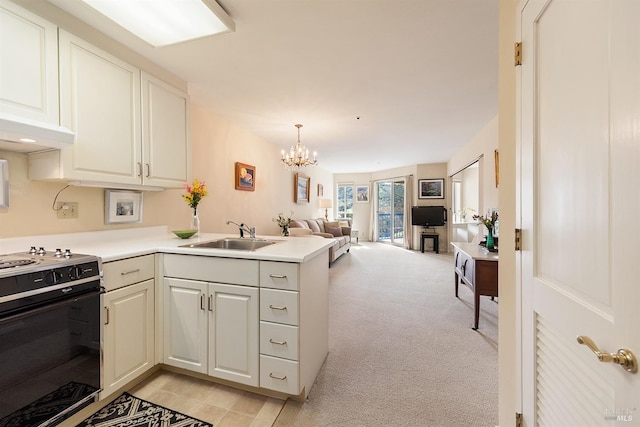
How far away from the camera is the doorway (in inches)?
332

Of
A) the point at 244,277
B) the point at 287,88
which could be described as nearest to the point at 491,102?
the point at 287,88

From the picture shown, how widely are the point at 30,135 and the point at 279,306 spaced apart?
1.56m

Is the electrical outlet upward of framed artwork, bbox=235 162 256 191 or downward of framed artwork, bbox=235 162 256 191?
downward

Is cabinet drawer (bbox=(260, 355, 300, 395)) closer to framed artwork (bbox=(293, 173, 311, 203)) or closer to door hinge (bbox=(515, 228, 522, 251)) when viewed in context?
door hinge (bbox=(515, 228, 522, 251))

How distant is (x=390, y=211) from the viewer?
28.5 feet

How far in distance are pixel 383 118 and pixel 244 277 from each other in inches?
115

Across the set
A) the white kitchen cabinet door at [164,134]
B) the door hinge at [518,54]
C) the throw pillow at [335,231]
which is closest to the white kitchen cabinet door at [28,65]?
the white kitchen cabinet door at [164,134]

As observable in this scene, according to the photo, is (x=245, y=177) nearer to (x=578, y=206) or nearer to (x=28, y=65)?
(x=28, y=65)

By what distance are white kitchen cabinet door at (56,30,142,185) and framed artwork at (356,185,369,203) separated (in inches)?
310

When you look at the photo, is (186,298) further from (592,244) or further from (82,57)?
(592,244)

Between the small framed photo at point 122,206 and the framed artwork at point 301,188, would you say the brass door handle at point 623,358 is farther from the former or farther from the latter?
the framed artwork at point 301,188

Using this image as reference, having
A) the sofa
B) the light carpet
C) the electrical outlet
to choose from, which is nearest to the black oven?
the electrical outlet

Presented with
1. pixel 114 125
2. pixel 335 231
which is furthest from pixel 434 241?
pixel 114 125

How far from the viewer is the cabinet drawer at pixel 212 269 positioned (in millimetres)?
1627
